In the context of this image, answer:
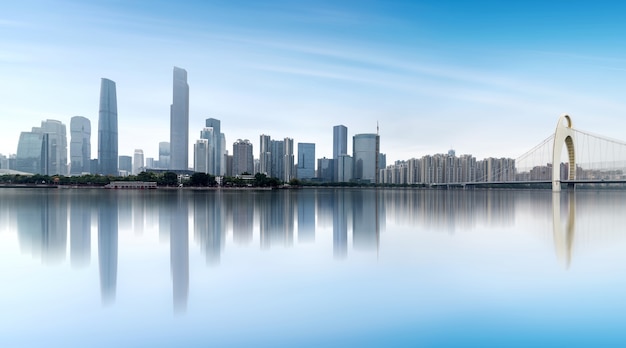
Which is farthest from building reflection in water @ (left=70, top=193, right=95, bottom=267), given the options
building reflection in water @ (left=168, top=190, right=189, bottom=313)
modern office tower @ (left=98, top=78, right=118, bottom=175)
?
modern office tower @ (left=98, top=78, right=118, bottom=175)

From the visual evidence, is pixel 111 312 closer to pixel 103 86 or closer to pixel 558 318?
pixel 558 318

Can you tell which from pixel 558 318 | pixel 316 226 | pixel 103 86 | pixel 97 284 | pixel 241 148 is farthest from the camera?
pixel 103 86

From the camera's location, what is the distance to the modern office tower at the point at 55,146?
422 ft

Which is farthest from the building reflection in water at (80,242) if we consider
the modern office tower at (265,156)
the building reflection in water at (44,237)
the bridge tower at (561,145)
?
the modern office tower at (265,156)

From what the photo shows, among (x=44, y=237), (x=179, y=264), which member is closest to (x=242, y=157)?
(x=44, y=237)

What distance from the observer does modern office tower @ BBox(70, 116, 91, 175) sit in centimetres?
14488

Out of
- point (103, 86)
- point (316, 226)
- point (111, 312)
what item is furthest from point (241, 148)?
point (111, 312)

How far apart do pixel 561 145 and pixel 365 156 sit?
86305mm

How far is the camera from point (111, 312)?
4.75 m

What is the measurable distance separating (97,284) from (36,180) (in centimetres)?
8852

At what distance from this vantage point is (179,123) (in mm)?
160875

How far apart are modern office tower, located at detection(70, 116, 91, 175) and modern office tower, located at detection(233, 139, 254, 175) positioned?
5776 centimetres

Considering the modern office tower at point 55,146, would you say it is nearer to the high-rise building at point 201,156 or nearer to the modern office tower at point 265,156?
the high-rise building at point 201,156

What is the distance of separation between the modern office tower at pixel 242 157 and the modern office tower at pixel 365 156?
1356 inches
